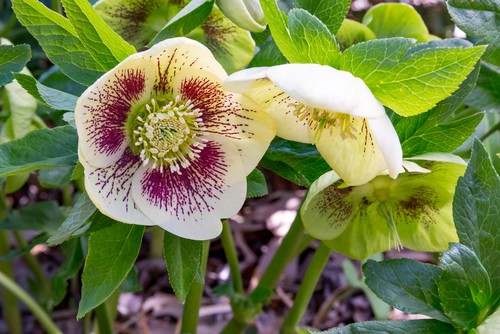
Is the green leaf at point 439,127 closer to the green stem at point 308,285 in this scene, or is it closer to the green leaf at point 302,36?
the green leaf at point 302,36

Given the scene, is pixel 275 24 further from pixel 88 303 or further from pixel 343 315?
pixel 343 315

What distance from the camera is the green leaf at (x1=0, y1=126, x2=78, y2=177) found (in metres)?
0.68

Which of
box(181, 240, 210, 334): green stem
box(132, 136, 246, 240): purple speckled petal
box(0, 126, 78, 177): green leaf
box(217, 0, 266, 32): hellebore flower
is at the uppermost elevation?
box(217, 0, 266, 32): hellebore flower

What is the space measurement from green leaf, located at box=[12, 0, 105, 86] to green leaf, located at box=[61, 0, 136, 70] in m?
0.01

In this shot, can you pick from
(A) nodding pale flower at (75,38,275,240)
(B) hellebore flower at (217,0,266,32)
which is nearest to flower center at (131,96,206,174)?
(A) nodding pale flower at (75,38,275,240)

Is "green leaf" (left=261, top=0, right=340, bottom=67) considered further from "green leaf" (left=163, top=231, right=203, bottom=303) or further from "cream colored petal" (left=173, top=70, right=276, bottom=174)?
"green leaf" (left=163, top=231, right=203, bottom=303)

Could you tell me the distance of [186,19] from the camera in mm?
702

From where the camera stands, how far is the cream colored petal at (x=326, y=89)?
54cm

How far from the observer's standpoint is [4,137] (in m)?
0.90

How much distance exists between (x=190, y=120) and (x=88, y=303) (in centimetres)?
22

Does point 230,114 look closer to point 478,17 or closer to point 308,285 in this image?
point 478,17

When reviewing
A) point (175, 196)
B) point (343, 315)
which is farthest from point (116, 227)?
point (343, 315)

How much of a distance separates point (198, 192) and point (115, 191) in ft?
0.29

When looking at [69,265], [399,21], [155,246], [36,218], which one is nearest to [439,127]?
[399,21]
